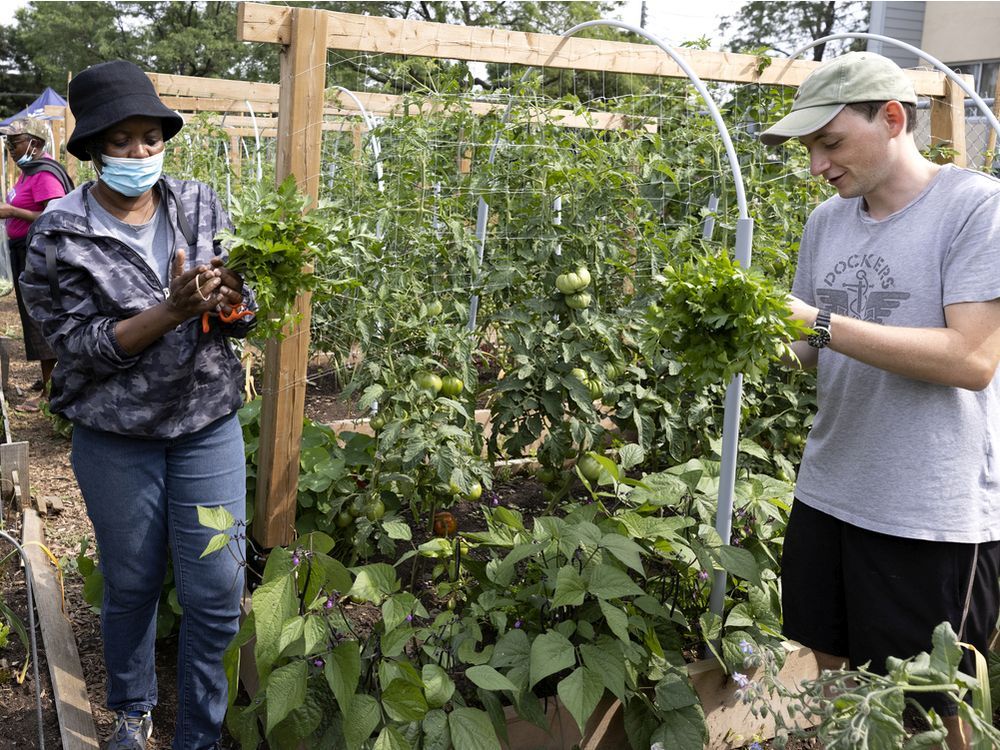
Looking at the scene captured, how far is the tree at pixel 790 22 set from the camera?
69.4 ft

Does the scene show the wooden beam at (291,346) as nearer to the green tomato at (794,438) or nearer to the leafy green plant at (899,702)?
the leafy green plant at (899,702)

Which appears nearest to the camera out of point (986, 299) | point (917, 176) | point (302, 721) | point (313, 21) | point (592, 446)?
point (986, 299)

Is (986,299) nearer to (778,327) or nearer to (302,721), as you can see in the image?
(778,327)

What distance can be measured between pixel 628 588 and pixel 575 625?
Answer: 8.1 inches

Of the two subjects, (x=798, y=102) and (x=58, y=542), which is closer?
(x=798, y=102)

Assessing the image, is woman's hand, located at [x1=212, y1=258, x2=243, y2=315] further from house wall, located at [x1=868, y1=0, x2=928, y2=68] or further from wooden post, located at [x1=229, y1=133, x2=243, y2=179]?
house wall, located at [x1=868, y1=0, x2=928, y2=68]

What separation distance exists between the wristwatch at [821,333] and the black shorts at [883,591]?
1.56 ft

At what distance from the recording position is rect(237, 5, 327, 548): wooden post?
266cm

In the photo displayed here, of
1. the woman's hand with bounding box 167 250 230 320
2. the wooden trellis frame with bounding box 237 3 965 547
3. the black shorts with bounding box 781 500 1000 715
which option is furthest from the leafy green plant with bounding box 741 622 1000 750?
the wooden trellis frame with bounding box 237 3 965 547

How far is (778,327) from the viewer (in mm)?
1755

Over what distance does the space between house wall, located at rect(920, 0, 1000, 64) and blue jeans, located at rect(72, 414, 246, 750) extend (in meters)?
14.5

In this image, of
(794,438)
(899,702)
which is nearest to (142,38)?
(794,438)

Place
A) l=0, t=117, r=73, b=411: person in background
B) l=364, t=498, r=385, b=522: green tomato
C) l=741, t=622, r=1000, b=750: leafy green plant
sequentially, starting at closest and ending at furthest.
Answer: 1. l=741, t=622, r=1000, b=750: leafy green plant
2. l=364, t=498, r=385, b=522: green tomato
3. l=0, t=117, r=73, b=411: person in background

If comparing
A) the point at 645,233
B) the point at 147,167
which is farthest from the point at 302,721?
the point at 645,233
